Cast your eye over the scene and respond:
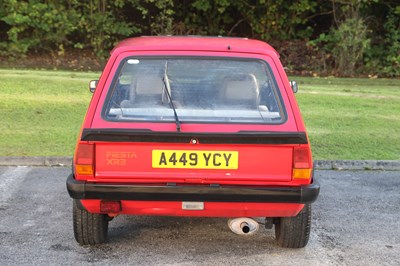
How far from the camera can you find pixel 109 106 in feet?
15.2

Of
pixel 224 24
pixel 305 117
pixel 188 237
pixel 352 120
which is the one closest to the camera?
pixel 188 237

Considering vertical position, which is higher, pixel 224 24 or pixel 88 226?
pixel 224 24

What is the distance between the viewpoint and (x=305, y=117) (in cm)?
1134

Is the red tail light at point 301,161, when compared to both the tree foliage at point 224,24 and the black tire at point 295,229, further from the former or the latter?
the tree foliage at point 224,24

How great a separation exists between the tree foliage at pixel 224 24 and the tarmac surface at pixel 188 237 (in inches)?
621

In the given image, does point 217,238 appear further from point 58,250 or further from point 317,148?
point 317,148

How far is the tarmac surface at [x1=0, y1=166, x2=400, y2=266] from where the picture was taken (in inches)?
190

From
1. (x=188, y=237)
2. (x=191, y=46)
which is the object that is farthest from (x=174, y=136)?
(x=188, y=237)

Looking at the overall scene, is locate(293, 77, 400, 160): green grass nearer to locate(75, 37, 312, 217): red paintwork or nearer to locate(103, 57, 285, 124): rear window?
locate(103, 57, 285, 124): rear window

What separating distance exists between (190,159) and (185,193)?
0.78 feet

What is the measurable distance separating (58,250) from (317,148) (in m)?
4.79

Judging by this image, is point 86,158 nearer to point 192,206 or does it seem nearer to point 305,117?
point 192,206

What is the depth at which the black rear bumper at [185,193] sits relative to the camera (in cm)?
446

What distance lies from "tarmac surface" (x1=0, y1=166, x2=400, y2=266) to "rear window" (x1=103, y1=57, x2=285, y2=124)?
3.54 feet
